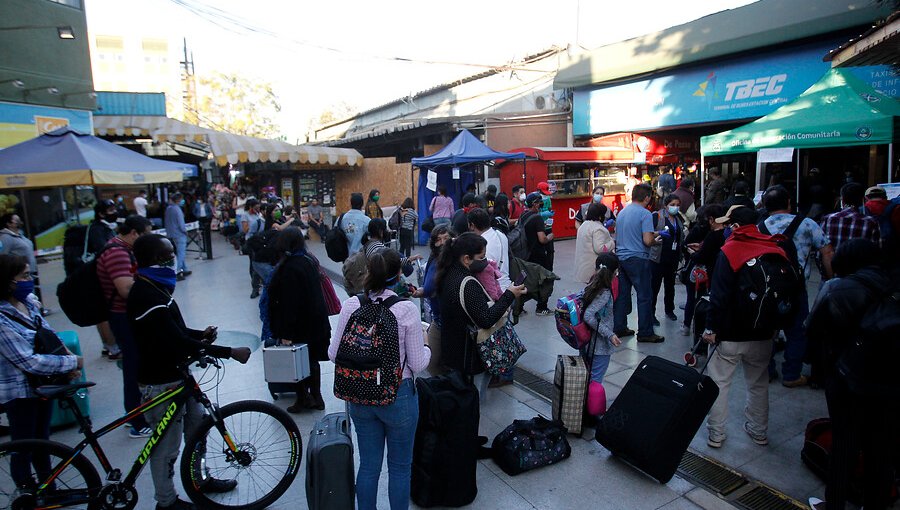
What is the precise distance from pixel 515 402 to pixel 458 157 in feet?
27.0

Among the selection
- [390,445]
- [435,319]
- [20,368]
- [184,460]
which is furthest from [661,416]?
[20,368]

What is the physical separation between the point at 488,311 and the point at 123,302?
10.3ft

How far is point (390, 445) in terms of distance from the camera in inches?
116

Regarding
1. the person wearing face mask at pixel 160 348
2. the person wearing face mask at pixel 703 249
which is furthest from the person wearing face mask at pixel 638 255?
the person wearing face mask at pixel 160 348

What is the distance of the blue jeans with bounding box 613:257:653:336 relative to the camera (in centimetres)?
609

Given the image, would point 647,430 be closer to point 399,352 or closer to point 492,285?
point 492,285

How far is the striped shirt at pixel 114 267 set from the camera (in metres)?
4.25

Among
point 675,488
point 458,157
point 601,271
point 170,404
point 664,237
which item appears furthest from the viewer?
point 458,157

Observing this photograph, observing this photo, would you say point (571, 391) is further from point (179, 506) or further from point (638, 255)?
point (179, 506)

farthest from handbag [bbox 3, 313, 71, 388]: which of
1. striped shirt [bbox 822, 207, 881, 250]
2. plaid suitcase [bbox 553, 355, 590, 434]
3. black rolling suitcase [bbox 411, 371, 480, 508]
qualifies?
striped shirt [bbox 822, 207, 881, 250]

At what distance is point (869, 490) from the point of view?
291cm

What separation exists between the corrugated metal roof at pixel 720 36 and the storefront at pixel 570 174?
2.61 meters

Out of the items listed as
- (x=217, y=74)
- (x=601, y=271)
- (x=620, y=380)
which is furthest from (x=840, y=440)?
(x=217, y=74)

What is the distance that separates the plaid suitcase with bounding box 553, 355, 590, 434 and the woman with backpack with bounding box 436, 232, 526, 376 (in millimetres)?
669
